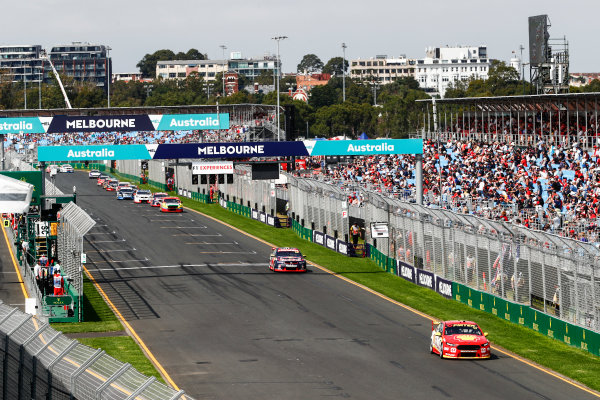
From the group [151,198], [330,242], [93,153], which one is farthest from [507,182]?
[151,198]

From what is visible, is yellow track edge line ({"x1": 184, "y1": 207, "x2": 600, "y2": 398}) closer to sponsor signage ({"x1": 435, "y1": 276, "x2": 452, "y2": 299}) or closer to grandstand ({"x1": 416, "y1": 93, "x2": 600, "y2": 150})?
sponsor signage ({"x1": 435, "y1": 276, "x2": 452, "y2": 299})

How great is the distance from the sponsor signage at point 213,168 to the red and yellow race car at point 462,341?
22295mm

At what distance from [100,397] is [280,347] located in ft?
75.1

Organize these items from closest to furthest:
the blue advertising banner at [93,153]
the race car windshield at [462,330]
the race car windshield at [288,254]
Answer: the race car windshield at [462,330] < the blue advertising banner at [93,153] < the race car windshield at [288,254]

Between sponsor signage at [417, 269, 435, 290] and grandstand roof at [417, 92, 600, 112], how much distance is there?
23.8 m

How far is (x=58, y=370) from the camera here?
13258 millimetres

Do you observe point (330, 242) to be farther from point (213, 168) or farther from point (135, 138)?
point (135, 138)

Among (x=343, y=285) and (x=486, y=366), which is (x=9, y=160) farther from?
(x=486, y=366)

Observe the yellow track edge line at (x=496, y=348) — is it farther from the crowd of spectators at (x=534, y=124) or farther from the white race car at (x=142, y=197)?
the crowd of spectators at (x=534, y=124)

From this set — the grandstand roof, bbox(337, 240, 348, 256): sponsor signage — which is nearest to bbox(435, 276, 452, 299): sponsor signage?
bbox(337, 240, 348, 256): sponsor signage

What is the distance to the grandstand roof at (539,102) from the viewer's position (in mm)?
68188

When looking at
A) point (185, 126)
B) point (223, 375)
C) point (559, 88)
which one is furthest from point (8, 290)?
point (559, 88)

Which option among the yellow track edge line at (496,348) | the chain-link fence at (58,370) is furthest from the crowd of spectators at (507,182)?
the chain-link fence at (58,370)

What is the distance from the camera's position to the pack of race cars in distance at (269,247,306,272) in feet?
176
